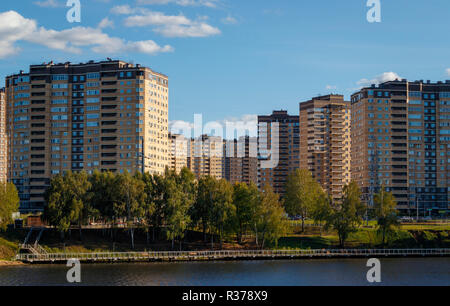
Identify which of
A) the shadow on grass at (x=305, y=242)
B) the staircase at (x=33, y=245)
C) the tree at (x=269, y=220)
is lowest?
the shadow on grass at (x=305, y=242)

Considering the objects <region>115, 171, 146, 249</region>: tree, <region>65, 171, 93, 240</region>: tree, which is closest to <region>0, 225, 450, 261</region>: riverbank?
<region>65, 171, 93, 240</region>: tree

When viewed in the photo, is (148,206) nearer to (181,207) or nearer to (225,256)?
(181,207)

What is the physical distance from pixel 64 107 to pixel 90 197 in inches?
2709

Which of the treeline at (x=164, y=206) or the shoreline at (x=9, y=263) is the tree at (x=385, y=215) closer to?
the treeline at (x=164, y=206)

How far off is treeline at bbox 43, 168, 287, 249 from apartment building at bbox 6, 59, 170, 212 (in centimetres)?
4828

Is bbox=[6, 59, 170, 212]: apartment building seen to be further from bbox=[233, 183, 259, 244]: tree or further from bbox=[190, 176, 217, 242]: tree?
bbox=[190, 176, 217, 242]: tree

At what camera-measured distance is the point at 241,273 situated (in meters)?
88.2

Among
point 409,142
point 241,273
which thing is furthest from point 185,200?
point 409,142

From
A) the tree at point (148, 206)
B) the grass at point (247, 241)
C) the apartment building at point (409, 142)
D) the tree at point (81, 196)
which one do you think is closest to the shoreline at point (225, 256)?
the grass at point (247, 241)

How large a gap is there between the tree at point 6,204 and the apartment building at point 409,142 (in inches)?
4495

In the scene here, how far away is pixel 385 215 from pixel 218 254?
1496 inches

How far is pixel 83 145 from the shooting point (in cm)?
17500

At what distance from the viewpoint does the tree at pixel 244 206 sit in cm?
12269
